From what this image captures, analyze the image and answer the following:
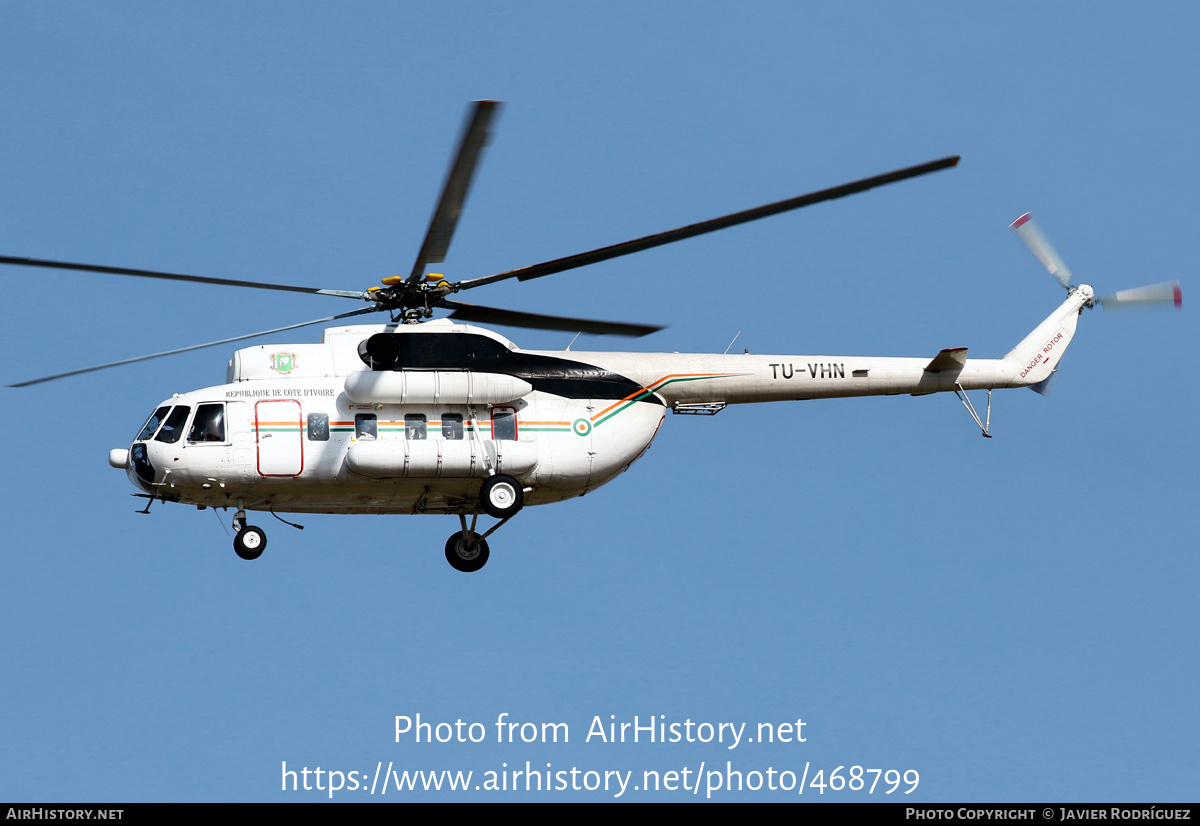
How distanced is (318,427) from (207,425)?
5.55 feet


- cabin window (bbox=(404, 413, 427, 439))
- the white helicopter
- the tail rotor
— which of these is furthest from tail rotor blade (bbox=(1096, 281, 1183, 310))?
cabin window (bbox=(404, 413, 427, 439))

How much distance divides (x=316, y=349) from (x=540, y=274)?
14.5 ft

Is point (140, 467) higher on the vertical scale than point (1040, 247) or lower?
lower

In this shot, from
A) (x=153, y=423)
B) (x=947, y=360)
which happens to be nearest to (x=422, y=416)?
(x=153, y=423)

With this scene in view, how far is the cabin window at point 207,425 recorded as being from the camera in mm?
22594

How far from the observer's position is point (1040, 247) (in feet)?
92.1

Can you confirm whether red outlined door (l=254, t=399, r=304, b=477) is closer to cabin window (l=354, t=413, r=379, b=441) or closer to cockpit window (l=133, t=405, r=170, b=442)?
cabin window (l=354, t=413, r=379, b=441)

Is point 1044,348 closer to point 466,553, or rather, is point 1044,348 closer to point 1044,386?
point 1044,386

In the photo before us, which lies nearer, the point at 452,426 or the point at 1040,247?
the point at 452,426

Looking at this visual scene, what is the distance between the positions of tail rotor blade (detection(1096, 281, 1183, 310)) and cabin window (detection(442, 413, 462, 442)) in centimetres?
1276

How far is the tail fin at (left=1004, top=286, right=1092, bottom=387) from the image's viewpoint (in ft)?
86.6
